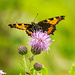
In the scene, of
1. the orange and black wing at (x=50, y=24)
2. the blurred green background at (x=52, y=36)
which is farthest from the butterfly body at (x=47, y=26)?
the blurred green background at (x=52, y=36)

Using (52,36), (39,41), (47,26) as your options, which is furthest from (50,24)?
(52,36)

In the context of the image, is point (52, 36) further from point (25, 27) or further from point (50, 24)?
point (25, 27)

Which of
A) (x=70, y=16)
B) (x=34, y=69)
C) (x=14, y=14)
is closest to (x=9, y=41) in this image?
(x=14, y=14)

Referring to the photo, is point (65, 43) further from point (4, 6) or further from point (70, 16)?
point (4, 6)

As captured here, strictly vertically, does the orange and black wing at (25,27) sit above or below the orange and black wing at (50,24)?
below

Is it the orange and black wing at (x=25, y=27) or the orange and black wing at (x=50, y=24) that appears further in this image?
the orange and black wing at (x=50, y=24)

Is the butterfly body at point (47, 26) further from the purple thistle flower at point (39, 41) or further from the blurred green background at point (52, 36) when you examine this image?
the blurred green background at point (52, 36)

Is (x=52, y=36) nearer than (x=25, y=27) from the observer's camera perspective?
No

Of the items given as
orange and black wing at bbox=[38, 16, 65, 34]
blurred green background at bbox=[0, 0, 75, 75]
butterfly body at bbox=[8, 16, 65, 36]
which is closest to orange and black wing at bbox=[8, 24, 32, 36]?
butterfly body at bbox=[8, 16, 65, 36]
